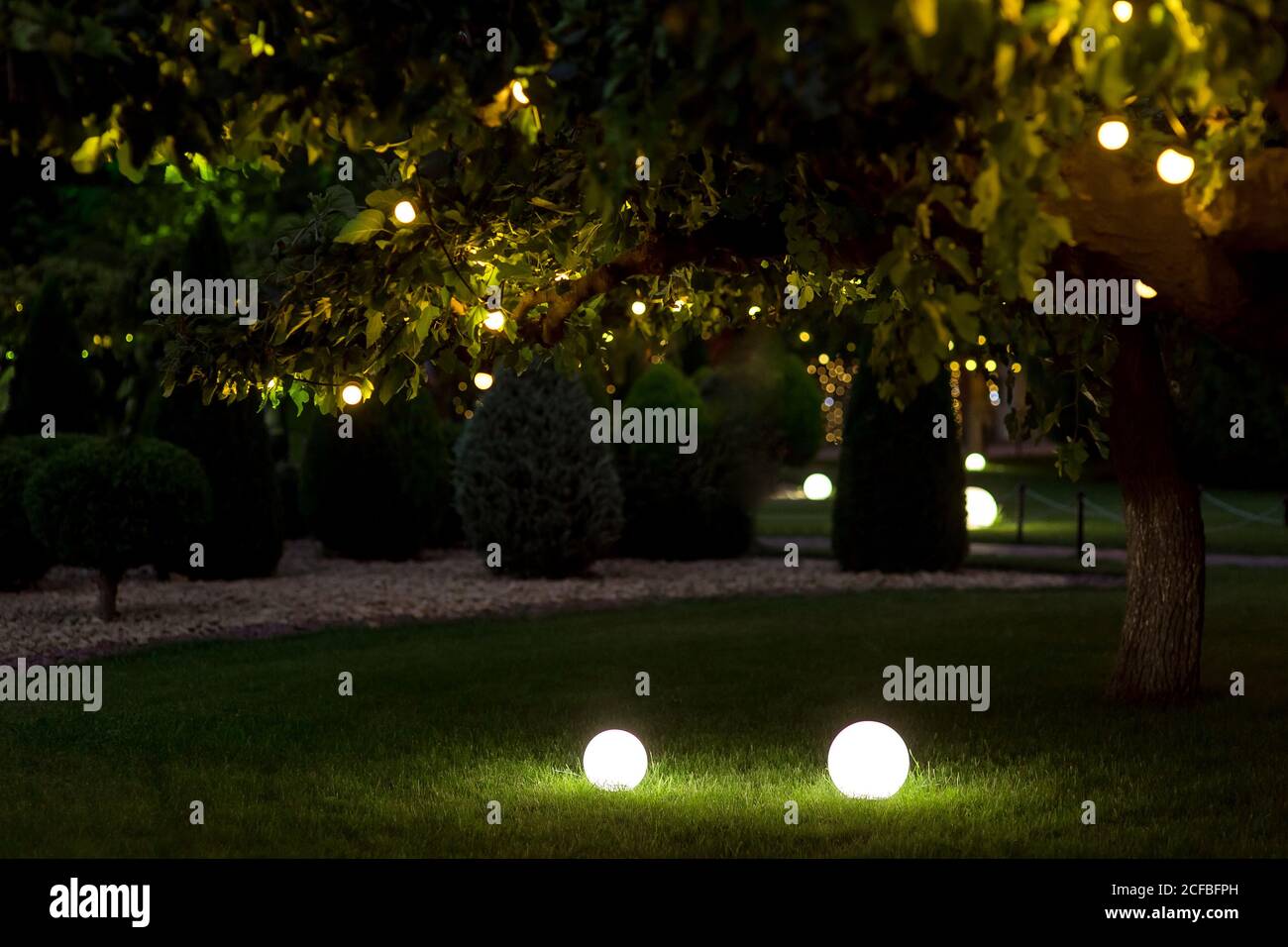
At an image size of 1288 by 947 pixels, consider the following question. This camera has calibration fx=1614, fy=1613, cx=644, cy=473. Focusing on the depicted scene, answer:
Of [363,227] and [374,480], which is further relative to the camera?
[374,480]

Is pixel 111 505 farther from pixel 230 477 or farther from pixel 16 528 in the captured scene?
pixel 230 477

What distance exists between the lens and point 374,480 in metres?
20.8

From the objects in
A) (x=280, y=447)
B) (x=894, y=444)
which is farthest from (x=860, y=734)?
(x=280, y=447)

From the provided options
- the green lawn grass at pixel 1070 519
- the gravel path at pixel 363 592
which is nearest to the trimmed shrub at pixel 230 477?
the gravel path at pixel 363 592

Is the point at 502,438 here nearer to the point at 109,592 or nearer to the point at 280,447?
the point at 109,592

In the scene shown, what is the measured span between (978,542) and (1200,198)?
19290mm

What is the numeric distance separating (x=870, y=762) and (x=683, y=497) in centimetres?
1316

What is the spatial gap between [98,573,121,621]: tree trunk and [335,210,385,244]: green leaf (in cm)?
949

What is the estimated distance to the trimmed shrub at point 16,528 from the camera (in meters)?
16.4

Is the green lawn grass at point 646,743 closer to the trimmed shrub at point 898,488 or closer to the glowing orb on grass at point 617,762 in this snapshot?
the glowing orb on grass at point 617,762

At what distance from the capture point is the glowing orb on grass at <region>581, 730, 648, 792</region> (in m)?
8.39

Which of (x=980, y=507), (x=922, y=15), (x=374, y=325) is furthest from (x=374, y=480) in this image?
(x=922, y=15)

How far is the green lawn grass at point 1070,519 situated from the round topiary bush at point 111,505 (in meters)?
13.3
